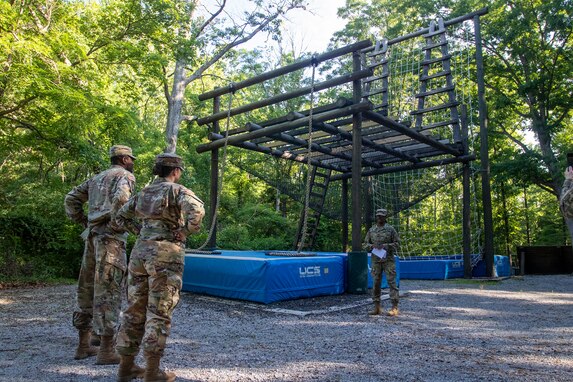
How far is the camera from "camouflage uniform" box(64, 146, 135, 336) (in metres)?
3.90

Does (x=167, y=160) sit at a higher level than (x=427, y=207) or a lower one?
lower

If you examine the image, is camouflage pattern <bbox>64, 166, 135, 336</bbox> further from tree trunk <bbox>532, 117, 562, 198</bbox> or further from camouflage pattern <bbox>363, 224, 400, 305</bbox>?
tree trunk <bbox>532, 117, 562, 198</bbox>

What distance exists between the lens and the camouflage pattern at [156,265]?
124 inches

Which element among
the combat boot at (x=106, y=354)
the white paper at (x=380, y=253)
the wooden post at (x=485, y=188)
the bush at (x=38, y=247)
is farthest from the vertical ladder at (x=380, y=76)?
the bush at (x=38, y=247)

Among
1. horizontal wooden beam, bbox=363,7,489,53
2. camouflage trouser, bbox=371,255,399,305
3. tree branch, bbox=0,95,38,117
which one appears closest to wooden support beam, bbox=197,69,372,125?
camouflage trouser, bbox=371,255,399,305

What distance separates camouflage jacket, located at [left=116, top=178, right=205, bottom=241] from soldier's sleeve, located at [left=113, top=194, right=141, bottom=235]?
146 mm

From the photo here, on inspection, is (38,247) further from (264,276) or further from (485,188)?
(485,188)

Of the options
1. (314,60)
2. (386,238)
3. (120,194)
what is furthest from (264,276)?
(314,60)

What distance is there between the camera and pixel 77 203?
4.42 m

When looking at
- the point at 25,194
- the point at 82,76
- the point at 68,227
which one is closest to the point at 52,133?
the point at 82,76

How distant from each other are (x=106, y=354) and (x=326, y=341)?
232 cm

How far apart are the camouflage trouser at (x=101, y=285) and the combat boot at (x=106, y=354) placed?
0.20 ft

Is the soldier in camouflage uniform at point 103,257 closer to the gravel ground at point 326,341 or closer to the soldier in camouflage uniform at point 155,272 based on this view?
the gravel ground at point 326,341

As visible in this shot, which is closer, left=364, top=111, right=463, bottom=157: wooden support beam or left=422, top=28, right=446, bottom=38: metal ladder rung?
left=364, top=111, right=463, bottom=157: wooden support beam
